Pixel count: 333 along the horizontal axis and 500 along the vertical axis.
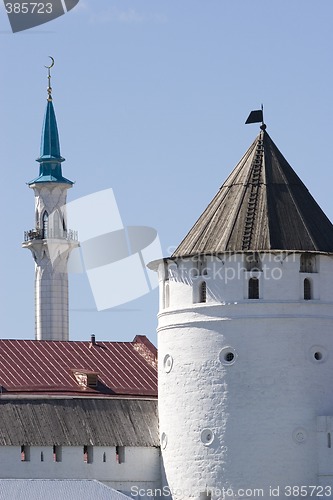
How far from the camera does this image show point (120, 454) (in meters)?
81.1

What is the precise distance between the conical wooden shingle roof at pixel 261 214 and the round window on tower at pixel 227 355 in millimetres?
3582

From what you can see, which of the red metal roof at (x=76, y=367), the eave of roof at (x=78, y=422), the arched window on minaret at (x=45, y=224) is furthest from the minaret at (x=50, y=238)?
the eave of roof at (x=78, y=422)

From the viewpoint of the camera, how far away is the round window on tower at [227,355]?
7950 centimetres

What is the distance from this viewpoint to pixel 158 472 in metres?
81.8

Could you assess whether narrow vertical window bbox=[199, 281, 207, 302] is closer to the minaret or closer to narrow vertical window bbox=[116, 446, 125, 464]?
narrow vertical window bbox=[116, 446, 125, 464]

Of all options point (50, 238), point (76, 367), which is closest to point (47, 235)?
point (50, 238)

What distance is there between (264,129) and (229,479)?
1402 cm

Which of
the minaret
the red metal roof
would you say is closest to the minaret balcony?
the minaret

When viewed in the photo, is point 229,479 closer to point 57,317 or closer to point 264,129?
point 264,129

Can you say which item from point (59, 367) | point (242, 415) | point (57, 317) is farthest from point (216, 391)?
point (57, 317)

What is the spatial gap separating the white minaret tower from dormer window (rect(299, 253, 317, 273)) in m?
0.04

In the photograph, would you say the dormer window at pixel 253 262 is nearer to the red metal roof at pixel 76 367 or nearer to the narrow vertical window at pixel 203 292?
the narrow vertical window at pixel 203 292

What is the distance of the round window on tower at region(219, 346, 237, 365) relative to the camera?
261 feet

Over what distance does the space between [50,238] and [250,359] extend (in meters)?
35.1
